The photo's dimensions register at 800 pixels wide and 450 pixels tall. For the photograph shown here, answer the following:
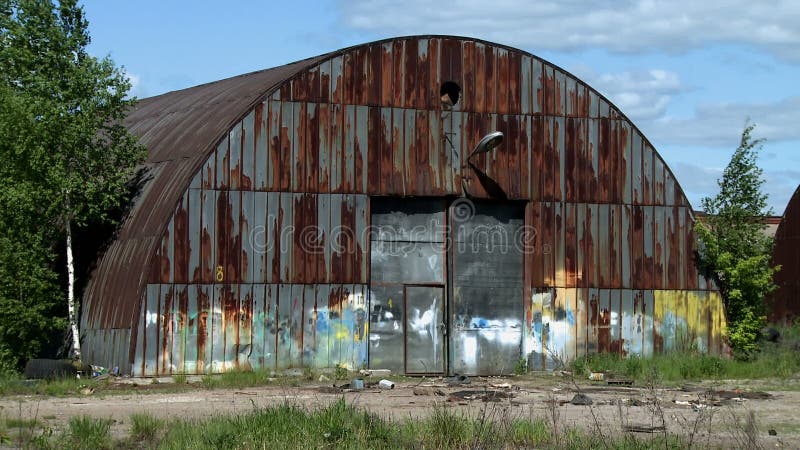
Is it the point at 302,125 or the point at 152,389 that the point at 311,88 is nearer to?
the point at 302,125

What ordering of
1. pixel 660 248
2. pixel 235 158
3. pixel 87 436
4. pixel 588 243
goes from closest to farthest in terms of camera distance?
1. pixel 87 436
2. pixel 235 158
3. pixel 588 243
4. pixel 660 248

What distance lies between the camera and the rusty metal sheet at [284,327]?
922 inches

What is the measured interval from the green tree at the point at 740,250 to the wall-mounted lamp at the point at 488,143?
5655 millimetres

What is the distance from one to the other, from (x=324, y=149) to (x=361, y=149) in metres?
0.82

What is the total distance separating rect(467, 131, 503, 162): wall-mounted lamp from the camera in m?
24.1

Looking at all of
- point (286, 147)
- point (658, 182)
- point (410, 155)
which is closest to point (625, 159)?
point (658, 182)

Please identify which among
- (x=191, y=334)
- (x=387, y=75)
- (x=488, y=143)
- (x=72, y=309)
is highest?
(x=387, y=75)

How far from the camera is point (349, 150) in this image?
2439 centimetres

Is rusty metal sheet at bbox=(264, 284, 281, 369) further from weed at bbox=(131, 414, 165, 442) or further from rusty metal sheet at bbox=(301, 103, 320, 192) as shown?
weed at bbox=(131, 414, 165, 442)

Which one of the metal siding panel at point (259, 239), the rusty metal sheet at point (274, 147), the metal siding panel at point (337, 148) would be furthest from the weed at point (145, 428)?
the metal siding panel at point (337, 148)

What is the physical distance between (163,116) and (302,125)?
298 inches

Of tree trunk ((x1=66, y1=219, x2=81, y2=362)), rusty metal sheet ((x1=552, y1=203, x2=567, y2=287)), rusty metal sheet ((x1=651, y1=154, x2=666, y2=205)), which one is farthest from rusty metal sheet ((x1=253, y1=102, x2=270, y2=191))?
rusty metal sheet ((x1=651, y1=154, x2=666, y2=205))

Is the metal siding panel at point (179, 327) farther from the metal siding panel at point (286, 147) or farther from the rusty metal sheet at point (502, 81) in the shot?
the rusty metal sheet at point (502, 81)

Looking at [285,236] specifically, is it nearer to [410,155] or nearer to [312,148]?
[312,148]
